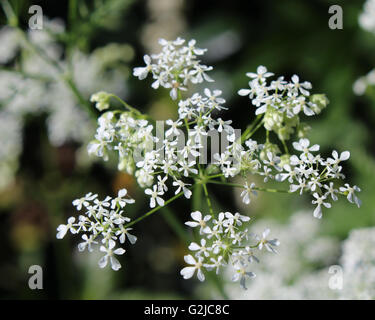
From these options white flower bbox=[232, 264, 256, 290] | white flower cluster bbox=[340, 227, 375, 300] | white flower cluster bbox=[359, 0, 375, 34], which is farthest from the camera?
white flower cluster bbox=[359, 0, 375, 34]

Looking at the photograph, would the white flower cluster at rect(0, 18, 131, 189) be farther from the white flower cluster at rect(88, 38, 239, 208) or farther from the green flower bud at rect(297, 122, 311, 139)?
the green flower bud at rect(297, 122, 311, 139)

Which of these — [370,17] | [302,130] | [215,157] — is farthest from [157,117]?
[215,157]

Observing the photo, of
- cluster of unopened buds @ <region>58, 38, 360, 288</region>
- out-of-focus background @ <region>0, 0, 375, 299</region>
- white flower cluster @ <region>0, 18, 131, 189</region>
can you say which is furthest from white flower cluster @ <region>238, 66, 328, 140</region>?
white flower cluster @ <region>0, 18, 131, 189</region>

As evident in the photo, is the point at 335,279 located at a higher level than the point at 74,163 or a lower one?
lower

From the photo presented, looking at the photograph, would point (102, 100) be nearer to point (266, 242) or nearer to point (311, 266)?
point (266, 242)

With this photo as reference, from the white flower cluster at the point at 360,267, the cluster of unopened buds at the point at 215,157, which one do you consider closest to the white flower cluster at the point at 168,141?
the cluster of unopened buds at the point at 215,157

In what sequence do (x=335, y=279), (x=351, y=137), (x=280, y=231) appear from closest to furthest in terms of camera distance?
(x=335, y=279)
(x=280, y=231)
(x=351, y=137)

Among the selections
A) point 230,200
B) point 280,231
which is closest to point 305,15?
point 230,200
